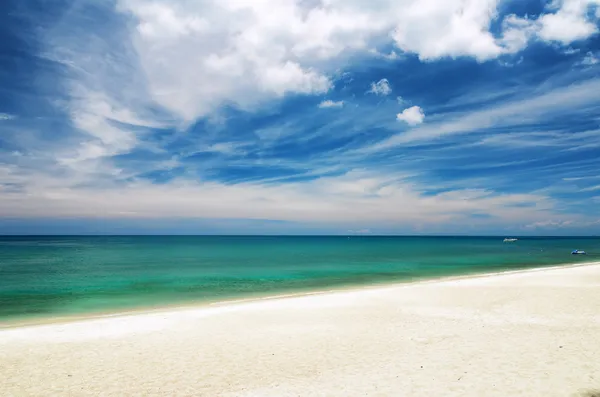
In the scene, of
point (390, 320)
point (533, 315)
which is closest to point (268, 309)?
point (390, 320)

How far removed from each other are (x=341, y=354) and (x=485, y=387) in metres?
4.30

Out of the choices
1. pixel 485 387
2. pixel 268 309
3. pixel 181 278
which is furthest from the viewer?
pixel 181 278

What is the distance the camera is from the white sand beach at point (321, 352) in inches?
366

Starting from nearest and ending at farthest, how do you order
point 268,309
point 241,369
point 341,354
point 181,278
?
point 241,369
point 341,354
point 268,309
point 181,278

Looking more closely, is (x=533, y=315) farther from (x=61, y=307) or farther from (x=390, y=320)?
(x=61, y=307)

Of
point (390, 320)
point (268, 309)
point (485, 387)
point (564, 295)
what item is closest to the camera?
point (485, 387)

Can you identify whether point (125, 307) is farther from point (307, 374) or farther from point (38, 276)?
point (38, 276)

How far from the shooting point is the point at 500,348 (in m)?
11.9

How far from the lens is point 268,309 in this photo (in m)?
19.5

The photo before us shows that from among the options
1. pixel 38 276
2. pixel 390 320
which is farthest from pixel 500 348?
pixel 38 276

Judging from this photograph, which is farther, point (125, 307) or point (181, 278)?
point (181, 278)

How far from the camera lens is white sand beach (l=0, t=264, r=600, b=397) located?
930cm

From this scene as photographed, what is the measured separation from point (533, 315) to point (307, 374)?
40.7 ft

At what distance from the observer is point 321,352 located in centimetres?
1202
